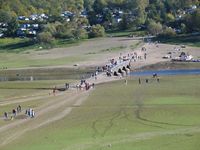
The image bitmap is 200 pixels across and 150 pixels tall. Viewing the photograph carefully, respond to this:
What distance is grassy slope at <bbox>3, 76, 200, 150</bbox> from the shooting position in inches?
1282

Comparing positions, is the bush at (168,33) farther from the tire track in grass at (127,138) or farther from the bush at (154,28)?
the tire track in grass at (127,138)

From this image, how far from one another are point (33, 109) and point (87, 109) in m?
3.97

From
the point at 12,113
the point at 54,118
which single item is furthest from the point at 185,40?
the point at 54,118

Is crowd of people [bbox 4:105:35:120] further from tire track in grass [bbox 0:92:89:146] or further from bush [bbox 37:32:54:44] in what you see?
bush [bbox 37:32:54:44]

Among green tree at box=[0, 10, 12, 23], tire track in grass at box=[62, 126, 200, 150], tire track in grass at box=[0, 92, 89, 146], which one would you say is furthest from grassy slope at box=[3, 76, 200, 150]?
green tree at box=[0, 10, 12, 23]

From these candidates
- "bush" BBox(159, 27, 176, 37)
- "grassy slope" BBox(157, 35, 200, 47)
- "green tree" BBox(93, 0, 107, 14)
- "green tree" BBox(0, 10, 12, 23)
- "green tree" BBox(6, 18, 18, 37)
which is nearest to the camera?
"grassy slope" BBox(157, 35, 200, 47)

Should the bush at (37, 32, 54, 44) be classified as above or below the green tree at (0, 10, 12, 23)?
below

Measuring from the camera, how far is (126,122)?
3809 cm

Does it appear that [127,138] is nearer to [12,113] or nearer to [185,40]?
[12,113]

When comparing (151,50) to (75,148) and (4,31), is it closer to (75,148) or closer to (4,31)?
(4,31)

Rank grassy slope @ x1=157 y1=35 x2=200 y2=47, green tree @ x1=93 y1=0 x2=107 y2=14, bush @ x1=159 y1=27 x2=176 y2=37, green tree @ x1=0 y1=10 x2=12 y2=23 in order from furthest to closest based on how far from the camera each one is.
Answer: green tree @ x1=93 y1=0 x2=107 y2=14
green tree @ x1=0 y1=10 x2=12 y2=23
bush @ x1=159 y1=27 x2=176 y2=37
grassy slope @ x1=157 y1=35 x2=200 y2=47

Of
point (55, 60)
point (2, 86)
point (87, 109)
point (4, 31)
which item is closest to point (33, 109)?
point (87, 109)

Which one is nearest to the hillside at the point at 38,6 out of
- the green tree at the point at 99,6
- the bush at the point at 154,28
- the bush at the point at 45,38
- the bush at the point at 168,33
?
the green tree at the point at 99,6

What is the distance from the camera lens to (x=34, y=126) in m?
38.1
